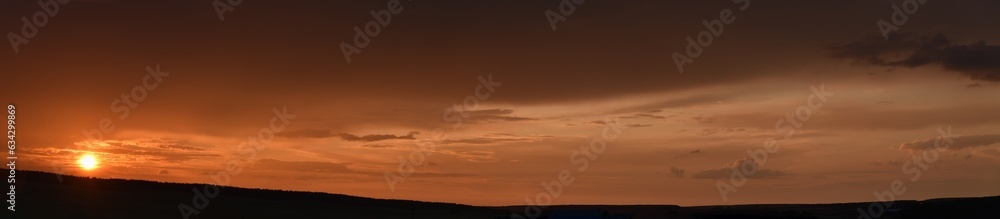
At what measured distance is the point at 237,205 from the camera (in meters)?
70.9

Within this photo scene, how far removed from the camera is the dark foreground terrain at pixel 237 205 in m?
60.3

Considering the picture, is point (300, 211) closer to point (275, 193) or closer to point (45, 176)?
point (275, 193)

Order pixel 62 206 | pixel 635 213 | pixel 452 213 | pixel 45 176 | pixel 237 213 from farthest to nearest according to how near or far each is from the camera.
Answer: pixel 635 213
pixel 452 213
pixel 45 176
pixel 237 213
pixel 62 206

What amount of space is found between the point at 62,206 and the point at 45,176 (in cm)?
1406

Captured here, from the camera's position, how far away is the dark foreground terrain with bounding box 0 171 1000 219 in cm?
6031

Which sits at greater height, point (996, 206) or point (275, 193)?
point (275, 193)

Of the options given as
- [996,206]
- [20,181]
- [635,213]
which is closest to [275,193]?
[20,181]

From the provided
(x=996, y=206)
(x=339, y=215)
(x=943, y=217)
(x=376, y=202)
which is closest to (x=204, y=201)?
(x=339, y=215)

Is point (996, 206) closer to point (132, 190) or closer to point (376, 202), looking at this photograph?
point (376, 202)

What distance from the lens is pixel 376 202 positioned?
87562 millimetres

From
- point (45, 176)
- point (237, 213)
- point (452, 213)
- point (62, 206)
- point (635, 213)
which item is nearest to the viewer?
point (62, 206)

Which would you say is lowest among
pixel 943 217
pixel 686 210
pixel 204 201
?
pixel 943 217

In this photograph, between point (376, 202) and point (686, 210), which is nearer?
point (376, 202)

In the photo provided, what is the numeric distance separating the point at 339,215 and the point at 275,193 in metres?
12.3
